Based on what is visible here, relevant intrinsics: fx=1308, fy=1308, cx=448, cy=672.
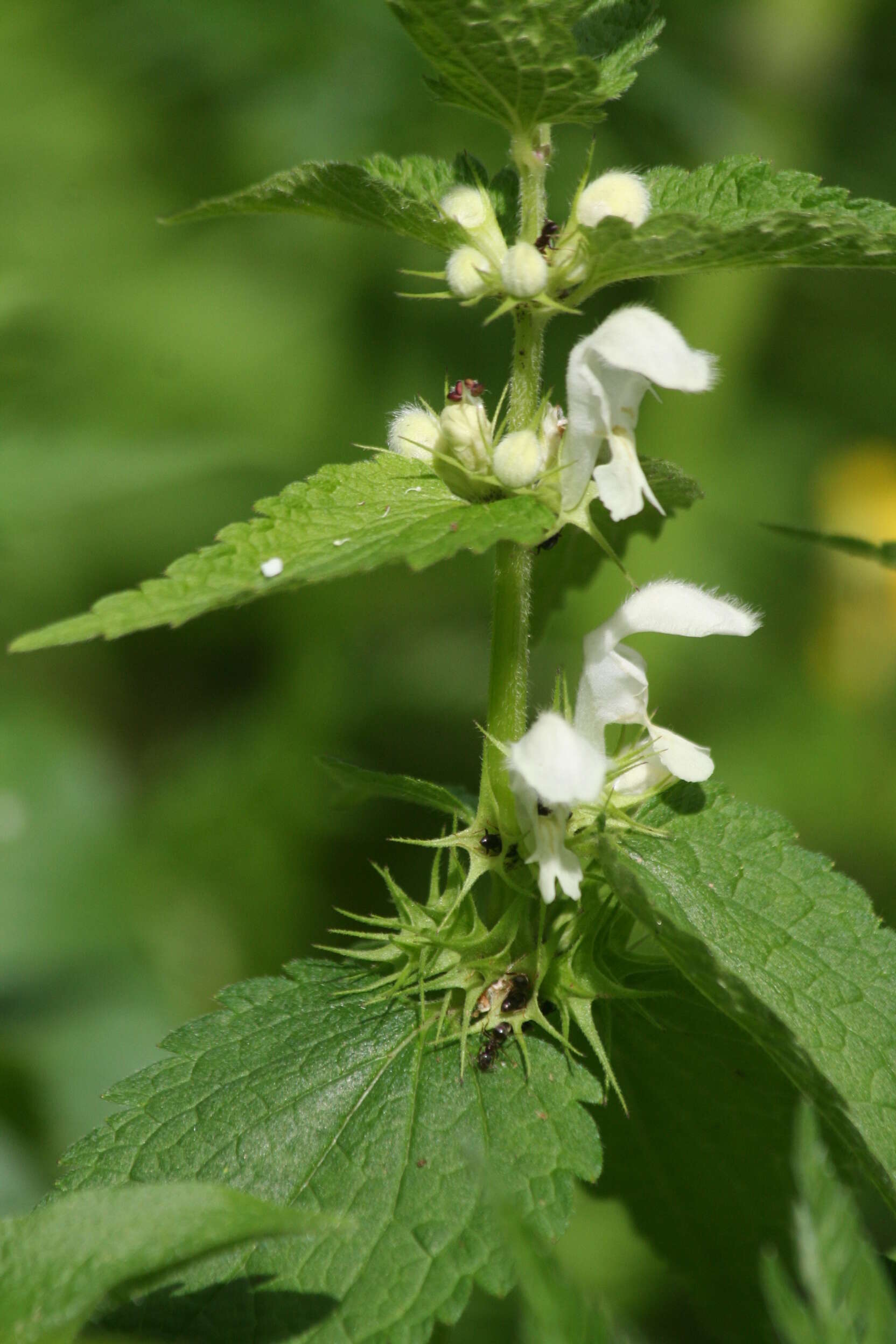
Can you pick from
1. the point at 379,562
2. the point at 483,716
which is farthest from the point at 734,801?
the point at 483,716

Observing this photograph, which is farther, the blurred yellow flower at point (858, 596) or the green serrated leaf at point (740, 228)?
the blurred yellow flower at point (858, 596)

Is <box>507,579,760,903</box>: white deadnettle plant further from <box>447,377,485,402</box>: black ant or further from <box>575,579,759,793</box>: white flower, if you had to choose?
<box>447,377,485,402</box>: black ant

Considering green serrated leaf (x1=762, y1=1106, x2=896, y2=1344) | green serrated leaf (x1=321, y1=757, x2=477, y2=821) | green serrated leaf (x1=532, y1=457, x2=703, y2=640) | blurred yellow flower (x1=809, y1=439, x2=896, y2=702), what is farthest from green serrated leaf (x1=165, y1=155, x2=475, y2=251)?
blurred yellow flower (x1=809, y1=439, x2=896, y2=702)

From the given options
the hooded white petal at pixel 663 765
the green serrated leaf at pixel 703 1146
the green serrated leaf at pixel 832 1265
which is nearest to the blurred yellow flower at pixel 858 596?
the green serrated leaf at pixel 703 1146

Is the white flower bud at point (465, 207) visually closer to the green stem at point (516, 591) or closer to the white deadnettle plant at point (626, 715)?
the green stem at point (516, 591)

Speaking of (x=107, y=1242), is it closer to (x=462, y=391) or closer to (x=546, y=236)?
(x=462, y=391)

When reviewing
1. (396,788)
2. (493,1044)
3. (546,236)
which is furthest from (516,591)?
(493,1044)

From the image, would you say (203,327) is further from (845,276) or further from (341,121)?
(845,276)
